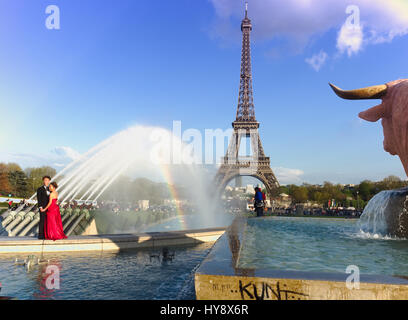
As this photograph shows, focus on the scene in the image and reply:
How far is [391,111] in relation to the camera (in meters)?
8.35

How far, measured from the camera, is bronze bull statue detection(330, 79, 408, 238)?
781 cm

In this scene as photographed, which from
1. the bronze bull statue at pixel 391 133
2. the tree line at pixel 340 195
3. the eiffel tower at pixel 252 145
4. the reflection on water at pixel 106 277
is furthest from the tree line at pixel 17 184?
the bronze bull statue at pixel 391 133

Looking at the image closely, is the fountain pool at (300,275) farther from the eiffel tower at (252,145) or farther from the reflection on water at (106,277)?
the eiffel tower at (252,145)

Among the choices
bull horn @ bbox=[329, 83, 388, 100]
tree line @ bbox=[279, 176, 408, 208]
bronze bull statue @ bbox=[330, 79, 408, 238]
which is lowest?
tree line @ bbox=[279, 176, 408, 208]

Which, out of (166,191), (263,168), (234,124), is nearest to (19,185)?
(166,191)

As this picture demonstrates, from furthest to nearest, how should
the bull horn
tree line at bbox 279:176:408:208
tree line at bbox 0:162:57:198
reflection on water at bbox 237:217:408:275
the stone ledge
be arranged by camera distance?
tree line at bbox 0:162:57:198
tree line at bbox 279:176:408:208
the stone ledge
the bull horn
reflection on water at bbox 237:217:408:275

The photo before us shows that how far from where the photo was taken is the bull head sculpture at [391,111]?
777 cm

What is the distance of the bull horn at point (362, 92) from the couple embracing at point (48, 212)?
29.8ft

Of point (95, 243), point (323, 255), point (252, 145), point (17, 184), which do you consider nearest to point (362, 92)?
point (323, 255)

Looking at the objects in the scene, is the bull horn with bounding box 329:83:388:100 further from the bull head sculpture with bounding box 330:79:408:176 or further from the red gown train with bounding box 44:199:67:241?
the red gown train with bounding box 44:199:67:241

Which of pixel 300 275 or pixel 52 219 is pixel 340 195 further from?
Answer: pixel 300 275

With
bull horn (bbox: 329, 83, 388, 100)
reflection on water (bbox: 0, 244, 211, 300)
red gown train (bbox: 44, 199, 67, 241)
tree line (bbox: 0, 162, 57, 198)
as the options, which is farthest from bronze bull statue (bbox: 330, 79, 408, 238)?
tree line (bbox: 0, 162, 57, 198)
